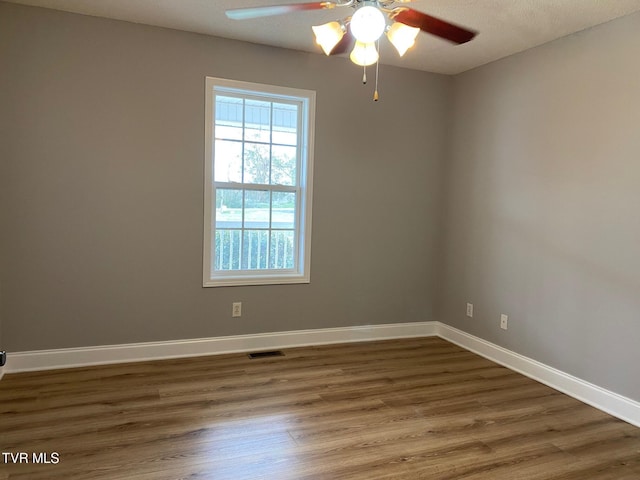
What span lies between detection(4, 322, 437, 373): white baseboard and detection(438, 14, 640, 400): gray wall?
65 cm

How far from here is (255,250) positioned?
3.87m

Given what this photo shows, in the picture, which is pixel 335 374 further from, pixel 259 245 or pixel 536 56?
pixel 536 56

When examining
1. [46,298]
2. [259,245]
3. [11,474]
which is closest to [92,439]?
[11,474]

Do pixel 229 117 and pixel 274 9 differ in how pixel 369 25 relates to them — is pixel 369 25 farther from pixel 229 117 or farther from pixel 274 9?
pixel 229 117

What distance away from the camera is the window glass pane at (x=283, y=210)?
3898mm

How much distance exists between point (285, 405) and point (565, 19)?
122 inches

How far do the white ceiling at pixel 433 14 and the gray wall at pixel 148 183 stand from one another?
0.15 m

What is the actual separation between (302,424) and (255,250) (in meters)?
1.71

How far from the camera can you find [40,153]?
3119mm

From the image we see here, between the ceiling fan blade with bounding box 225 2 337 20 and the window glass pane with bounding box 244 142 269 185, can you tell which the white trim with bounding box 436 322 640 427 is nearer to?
the window glass pane with bounding box 244 142 269 185

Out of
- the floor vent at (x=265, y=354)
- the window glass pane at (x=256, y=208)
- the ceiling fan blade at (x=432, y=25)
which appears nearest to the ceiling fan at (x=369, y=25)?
the ceiling fan blade at (x=432, y=25)

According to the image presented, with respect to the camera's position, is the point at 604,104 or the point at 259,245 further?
the point at 259,245

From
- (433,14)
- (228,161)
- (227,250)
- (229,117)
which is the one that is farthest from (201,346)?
(433,14)

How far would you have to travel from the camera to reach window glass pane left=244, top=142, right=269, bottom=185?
379 centimetres
